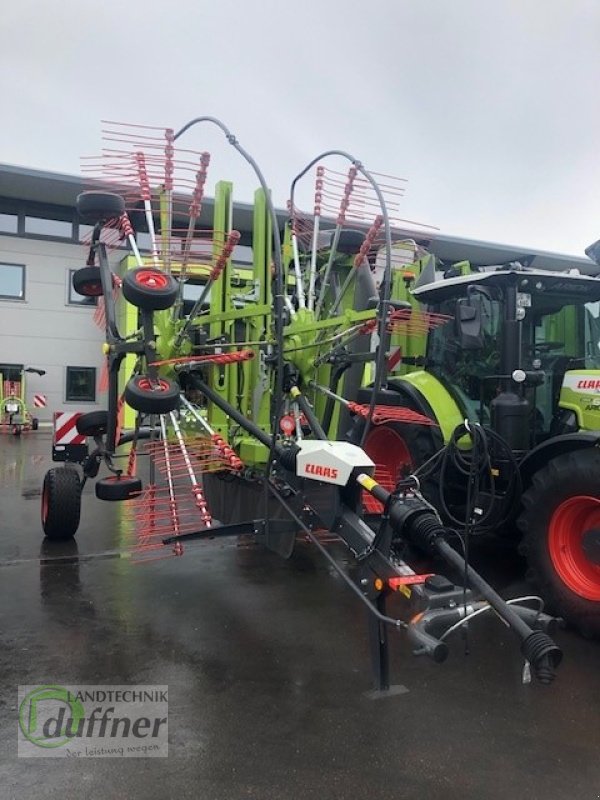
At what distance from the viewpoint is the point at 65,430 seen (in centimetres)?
657

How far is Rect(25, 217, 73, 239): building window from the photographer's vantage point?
66.1 feet

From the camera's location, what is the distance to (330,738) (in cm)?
293

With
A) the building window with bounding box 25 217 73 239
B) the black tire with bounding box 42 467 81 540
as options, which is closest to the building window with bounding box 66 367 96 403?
the building window with bounding box 25 217 73 239

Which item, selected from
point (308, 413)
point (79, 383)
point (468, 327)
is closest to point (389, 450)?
point (468, 327)

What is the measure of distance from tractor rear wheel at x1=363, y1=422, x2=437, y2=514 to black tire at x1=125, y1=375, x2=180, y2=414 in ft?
5.30

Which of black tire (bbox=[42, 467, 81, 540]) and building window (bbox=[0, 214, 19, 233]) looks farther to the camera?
building window (bbox=[0, 214, 19, 233])

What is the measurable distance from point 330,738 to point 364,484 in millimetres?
1173

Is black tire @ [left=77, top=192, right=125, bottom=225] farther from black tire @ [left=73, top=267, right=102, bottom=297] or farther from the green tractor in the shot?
the green tractor

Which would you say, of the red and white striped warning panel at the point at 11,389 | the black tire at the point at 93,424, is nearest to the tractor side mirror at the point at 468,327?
the black tire at the point at 93,424

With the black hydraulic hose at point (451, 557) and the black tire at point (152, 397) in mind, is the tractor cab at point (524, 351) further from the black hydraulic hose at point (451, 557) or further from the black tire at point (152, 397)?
the black tire at point (152, 397)

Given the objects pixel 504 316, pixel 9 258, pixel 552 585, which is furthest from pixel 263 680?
pixel 9 258

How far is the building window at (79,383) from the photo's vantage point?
20703 mm

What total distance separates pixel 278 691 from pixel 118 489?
1.89 meters

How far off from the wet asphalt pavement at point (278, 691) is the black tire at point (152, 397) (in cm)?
137
